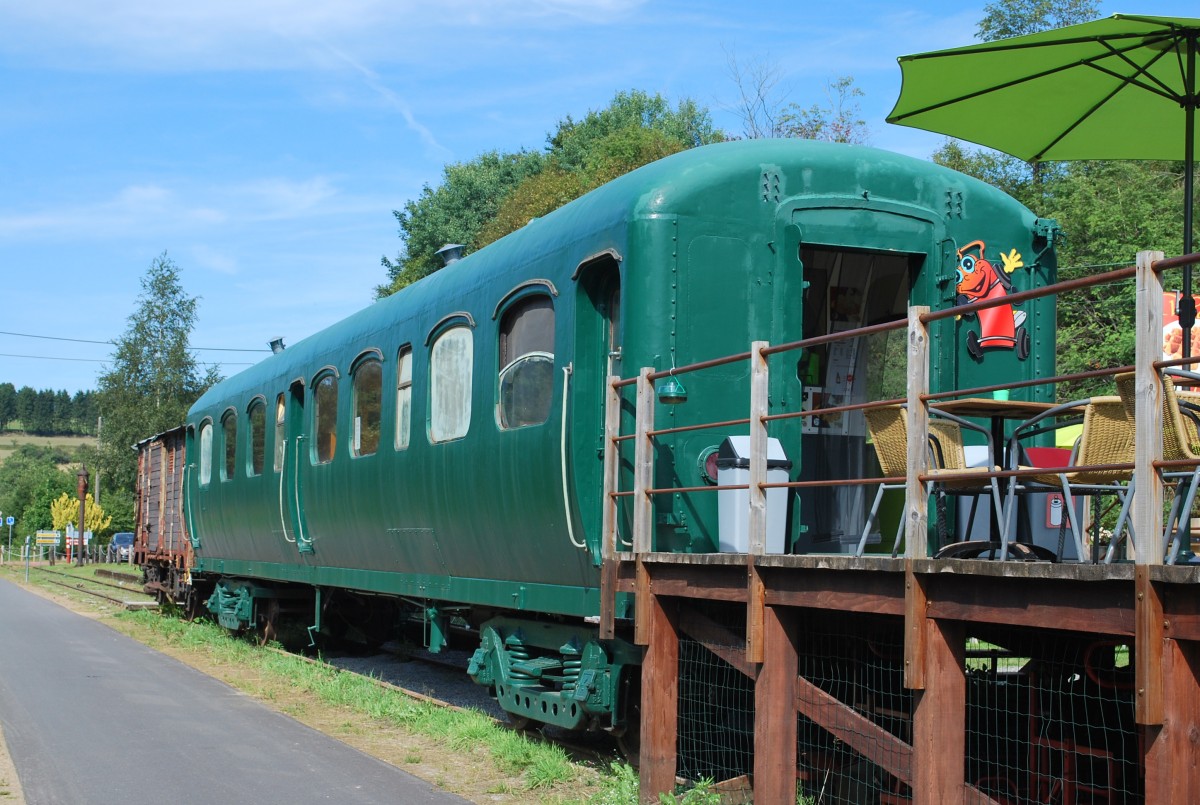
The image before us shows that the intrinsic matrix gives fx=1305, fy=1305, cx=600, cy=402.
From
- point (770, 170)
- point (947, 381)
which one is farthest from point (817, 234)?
point (947, 381)

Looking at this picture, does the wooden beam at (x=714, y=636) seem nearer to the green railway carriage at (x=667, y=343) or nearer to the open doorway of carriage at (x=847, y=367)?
the green railway carriage at (x=667, y=343)

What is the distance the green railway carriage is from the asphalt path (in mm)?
1281

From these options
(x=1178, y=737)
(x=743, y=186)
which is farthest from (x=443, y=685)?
(x=1178, y=737)

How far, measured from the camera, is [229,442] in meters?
17.5

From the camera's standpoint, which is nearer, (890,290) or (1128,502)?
(1128,502)

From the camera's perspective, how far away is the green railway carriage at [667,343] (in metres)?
7.32

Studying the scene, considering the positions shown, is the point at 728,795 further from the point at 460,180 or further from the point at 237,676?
the point at 460,180

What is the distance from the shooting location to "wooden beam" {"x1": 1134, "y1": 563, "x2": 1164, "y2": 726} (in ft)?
13.7

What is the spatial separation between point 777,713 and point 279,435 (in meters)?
9.67

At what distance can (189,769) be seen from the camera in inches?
337

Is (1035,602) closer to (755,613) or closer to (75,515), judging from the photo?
(755,613)

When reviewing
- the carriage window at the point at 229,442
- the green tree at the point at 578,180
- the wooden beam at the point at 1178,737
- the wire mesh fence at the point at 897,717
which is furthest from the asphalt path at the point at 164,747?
the green tree at the point at 578,180

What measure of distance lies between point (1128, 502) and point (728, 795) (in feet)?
10.1

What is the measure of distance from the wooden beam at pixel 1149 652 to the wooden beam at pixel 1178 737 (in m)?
0.03
